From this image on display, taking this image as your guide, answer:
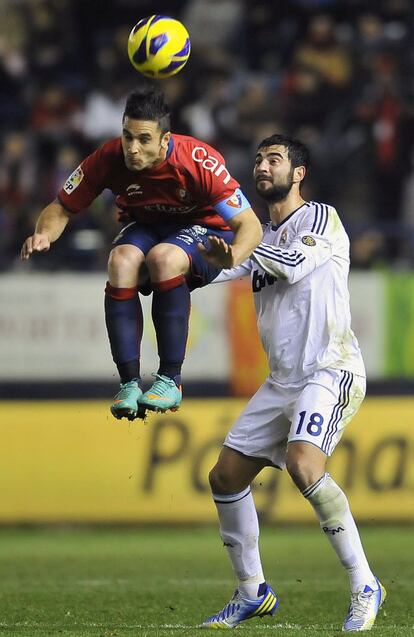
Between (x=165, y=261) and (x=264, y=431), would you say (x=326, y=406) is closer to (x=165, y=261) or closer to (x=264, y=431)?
(x=264, y=431)

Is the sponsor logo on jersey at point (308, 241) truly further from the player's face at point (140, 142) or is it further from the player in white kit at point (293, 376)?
the player's face at point (140, 142)

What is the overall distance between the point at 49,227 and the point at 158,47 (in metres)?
1.21

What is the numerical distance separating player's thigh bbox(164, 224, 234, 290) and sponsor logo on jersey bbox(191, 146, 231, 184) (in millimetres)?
414

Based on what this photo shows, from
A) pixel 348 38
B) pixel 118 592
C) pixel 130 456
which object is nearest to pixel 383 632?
pixel 118 592

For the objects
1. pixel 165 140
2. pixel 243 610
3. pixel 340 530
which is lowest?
pixel 243 610

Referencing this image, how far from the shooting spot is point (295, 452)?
25.4ft

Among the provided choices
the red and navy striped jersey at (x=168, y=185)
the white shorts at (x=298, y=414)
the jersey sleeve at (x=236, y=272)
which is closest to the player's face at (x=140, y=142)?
the red and navy striped jersey at (x=168, y=185)

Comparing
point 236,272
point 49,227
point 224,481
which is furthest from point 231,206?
point 224,481

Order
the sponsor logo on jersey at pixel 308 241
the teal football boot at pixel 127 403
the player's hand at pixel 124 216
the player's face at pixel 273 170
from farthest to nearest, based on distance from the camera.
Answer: the player's face at pixel 273 170 → the player's hand at pixel 124 216 → the sponsor logo on jersey at pixel 308 241 → the teal football boot at pixel 127 403

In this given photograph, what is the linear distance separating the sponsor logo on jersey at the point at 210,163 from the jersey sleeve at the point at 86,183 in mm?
524

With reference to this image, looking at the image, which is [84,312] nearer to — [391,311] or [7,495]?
[7,495]

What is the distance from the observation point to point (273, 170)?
8.16 meters

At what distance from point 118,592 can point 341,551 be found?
2.77m

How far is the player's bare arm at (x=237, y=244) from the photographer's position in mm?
7238
